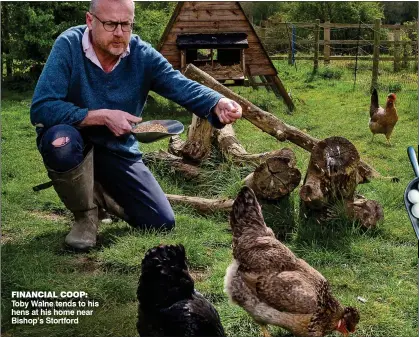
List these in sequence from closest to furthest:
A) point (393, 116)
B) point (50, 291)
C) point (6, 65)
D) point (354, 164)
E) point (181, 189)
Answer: point (50, 291) → point (354, 164) → point (181, 189) → point (393, 116) → point (6, 65)

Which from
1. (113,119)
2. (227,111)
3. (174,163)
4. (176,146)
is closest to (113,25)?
(113,119)

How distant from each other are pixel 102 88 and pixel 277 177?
4.18 feet

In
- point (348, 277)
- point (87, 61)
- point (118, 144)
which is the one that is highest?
point (87, 61)

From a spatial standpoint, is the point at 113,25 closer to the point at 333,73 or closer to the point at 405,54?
the point at 405,54

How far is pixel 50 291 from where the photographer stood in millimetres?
3057

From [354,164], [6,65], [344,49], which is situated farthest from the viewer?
[6,65]

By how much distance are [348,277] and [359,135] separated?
10.7ft

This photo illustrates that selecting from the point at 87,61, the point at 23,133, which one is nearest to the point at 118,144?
the point at 87,61

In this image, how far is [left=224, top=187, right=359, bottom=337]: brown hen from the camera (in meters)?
2.72

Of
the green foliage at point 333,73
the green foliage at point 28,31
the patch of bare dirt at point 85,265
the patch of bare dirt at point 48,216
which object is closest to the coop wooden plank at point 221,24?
Result: the green foliage at point 333,73

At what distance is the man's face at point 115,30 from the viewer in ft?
11.1

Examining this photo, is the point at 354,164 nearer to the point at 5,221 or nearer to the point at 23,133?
the point at 5,221

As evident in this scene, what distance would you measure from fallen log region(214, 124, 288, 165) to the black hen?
231 cm

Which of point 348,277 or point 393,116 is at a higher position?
point 393,116
